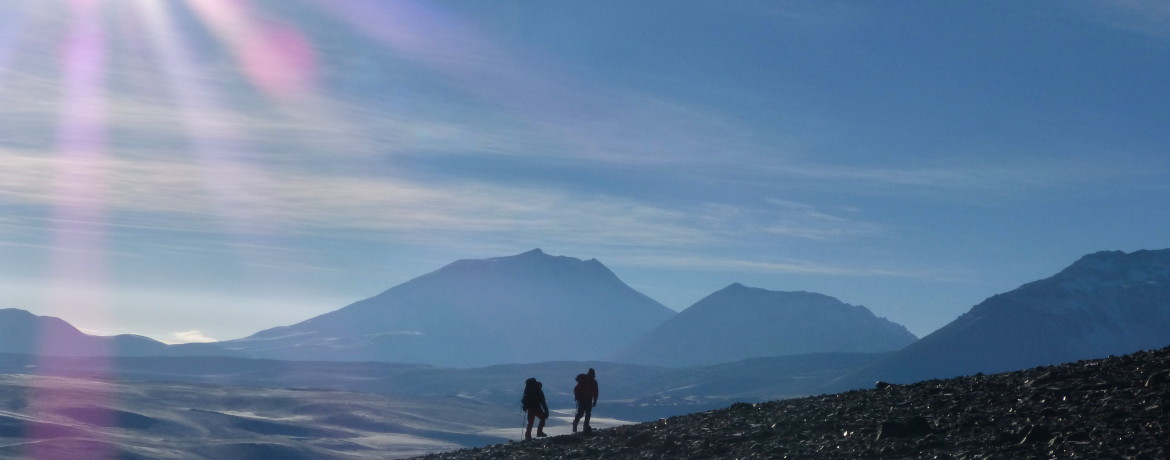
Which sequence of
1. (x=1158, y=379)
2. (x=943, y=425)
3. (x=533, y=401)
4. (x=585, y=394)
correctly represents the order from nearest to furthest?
(x=943, y=425), (x=1158, y=379), (x=585, y=394), (x=533, y=401)

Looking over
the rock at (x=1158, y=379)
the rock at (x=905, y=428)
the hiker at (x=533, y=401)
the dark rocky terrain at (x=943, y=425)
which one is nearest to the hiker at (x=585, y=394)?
the dark rocky terrain at (x=943, y=425)

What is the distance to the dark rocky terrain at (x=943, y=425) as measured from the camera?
906 inches

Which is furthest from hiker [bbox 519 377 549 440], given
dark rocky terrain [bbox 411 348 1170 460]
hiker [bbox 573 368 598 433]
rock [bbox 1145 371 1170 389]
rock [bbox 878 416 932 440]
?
rock [bbox 1145 371 1170 389]

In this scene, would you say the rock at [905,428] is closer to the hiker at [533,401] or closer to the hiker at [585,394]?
the hiker at [585,394]

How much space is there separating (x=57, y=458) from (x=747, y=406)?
180 meters

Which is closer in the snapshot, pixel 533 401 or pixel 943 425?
pixel 943 425

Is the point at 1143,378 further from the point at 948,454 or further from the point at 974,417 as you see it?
the point at 948,454

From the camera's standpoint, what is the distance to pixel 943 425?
1024 inches

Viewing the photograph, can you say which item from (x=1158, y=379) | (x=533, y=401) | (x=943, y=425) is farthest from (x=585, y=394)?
(x=1158, y=379)

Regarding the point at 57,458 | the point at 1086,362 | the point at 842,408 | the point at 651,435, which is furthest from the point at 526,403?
the point at 57,458

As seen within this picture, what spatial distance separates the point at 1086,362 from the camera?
3250 centimetres

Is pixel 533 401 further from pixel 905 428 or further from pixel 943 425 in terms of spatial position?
pixel 943 425

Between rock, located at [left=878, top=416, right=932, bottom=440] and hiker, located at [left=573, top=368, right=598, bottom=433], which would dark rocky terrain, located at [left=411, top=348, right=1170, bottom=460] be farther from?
hiker, located at [left=573, top=368, right=598, bottom=433]

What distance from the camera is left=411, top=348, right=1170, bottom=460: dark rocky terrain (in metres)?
23.0
